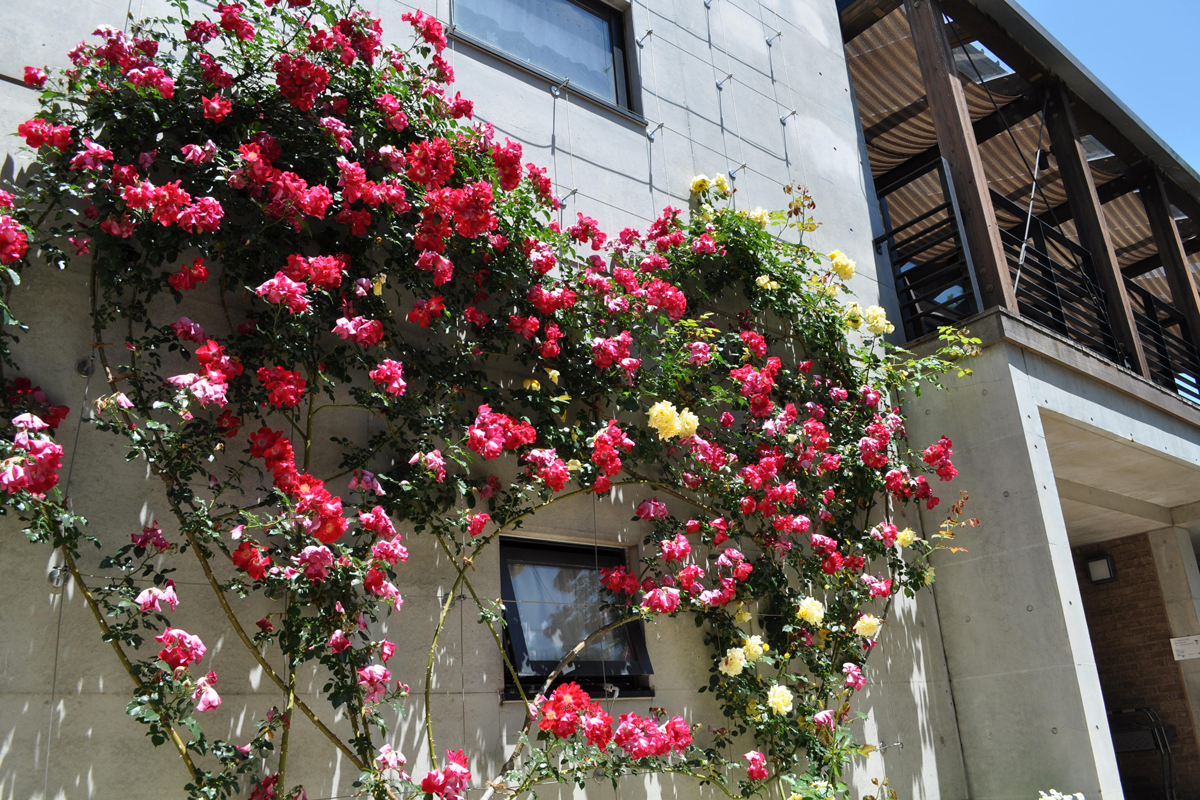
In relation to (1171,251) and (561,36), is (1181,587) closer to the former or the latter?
(1171,251)

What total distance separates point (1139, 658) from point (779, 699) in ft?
20.5

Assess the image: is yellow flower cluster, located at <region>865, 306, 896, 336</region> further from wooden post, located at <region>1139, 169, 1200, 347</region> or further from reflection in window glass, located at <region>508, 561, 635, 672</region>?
wooden post, located at <region>1139, 169, 1200, 347</region>

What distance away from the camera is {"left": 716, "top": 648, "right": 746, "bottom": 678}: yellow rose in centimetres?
383

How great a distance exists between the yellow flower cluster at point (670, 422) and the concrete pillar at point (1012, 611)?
2156 mm

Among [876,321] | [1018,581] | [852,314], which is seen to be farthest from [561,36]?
[1018,581]

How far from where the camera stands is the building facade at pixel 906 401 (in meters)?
2.84

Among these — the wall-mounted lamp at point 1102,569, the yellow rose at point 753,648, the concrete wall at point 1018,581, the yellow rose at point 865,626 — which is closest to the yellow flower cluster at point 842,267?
the concrete wall at point 1018,581

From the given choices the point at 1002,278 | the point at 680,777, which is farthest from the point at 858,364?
the point at 680,777

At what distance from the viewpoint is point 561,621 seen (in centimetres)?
377

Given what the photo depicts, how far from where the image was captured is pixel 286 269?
120 inches

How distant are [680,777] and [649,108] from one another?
3590 mm

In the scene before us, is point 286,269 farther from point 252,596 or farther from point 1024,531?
point 1024,531

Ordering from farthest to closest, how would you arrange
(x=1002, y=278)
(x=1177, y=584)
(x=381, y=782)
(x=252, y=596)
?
(x=1177, y=584) → (x=1002, y=278) → (x=252, y=596) → (x=381, y=782)

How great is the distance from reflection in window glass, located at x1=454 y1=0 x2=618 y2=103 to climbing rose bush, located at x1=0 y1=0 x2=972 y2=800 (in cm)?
67
